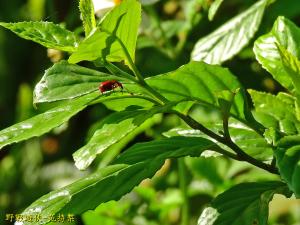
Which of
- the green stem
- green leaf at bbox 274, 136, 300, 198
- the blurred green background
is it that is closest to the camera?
green leaf at bbox 274, 136, 300, 198

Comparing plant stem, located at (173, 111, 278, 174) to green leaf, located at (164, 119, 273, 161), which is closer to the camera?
plant stem, located at (173, 111, 278, 174)

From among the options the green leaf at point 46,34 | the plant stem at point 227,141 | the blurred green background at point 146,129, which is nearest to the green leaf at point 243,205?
the plant stem at point 227,141

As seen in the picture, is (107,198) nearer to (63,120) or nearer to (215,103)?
(63,120)

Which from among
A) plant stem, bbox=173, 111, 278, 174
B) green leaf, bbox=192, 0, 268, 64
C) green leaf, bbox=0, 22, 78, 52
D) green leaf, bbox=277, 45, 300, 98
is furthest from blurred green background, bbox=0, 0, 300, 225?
green leaf, bbox=277, 45, 300, 98

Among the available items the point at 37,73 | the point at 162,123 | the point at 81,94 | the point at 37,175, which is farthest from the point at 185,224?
the point at 37,73

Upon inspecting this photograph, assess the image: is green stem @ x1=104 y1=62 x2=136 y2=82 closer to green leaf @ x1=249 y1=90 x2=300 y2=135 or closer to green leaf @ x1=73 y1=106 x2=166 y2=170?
green leaf @ x1=73 y1=106 x2=166 y2=170

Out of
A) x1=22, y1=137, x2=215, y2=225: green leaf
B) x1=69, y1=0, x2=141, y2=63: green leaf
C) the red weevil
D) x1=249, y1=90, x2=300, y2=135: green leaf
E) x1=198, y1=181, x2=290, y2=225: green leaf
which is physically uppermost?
x1=69, y1=0, x2=141, y2=63: green leaf

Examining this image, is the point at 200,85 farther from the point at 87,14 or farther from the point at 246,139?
the point at 87,14
